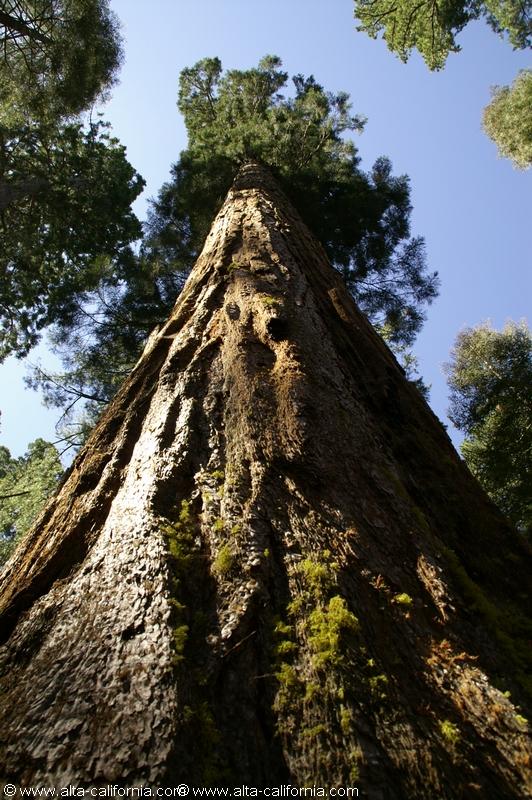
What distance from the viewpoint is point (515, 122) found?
13.6 meters

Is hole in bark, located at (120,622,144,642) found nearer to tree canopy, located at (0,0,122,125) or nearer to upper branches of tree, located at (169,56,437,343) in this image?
upper branches of tree, located at (169,56,437,343)

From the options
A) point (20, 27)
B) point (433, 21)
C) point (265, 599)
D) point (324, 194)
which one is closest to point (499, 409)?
point (324, 194)

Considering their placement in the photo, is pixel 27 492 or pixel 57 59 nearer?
pixel 27 492

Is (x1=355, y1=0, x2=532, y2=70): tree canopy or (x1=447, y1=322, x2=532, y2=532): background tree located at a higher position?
(x1=355, y1=0, x2=532, y2=70): tree canopy

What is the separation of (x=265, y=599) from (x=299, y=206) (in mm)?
9917

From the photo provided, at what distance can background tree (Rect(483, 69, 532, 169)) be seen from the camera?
13.2m

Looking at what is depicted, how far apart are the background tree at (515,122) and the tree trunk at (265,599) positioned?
13.9 meters

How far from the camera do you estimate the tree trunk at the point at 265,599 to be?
124 cm

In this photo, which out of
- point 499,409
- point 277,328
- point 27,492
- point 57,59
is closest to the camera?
point 277,328

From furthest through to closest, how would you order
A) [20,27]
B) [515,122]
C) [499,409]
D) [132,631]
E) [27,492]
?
[515,122]
[499,409]
[20,27]
[27,492]
[132,631]

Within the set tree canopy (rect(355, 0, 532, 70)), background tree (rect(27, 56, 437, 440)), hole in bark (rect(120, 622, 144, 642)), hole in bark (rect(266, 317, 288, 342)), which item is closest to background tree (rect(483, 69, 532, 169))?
tree canopy (rect(355, 0, 532, 70))

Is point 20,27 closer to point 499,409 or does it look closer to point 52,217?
point 52,217

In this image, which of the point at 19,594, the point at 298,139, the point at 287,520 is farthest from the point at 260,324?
the point at 298,139

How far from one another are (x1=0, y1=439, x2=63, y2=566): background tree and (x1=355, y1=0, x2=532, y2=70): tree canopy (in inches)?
446
